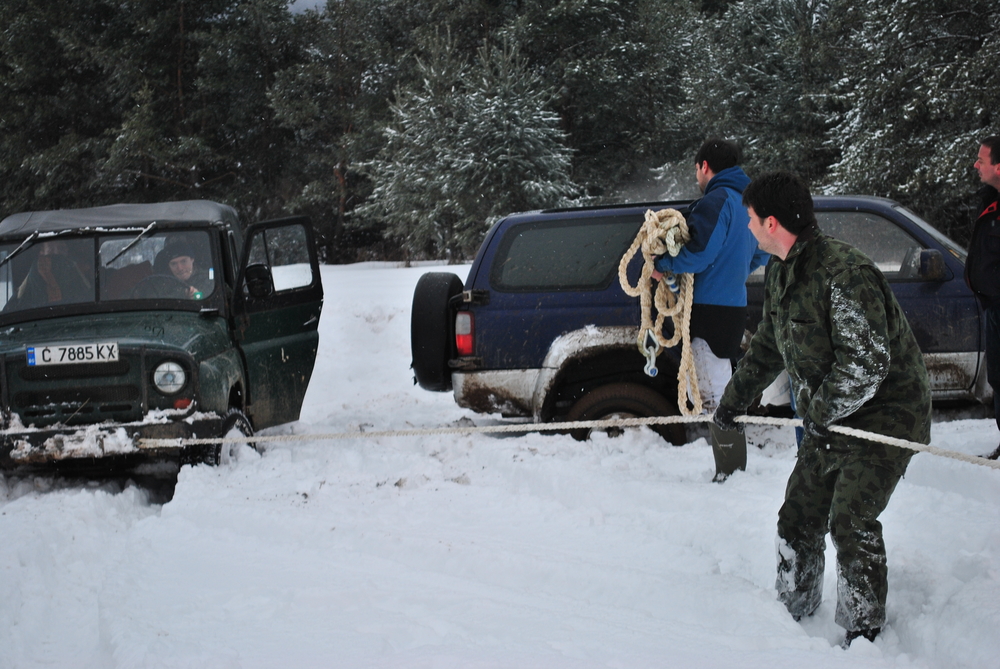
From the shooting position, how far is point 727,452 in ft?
15.4

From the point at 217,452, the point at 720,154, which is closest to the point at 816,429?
the point at 720,154

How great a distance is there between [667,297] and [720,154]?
0.90 meters

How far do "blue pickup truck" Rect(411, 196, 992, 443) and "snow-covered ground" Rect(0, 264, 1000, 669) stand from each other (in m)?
0.32

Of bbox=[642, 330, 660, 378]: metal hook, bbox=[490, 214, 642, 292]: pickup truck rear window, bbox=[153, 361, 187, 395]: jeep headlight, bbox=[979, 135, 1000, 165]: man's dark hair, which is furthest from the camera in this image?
bbox=[490, 214, 642, 292]: pickup truck rear window

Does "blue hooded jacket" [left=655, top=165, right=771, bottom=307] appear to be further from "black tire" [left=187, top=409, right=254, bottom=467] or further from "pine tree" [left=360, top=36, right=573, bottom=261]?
"pine tree" [left=360, top=36, right=573, bottom=261]

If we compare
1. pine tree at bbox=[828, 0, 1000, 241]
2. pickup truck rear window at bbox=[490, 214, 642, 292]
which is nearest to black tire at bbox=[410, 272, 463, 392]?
pickup truck rear window at bbox=[490, 214, 642, 292]

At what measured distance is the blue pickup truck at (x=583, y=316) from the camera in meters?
5.43

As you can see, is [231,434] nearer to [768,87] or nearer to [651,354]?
[651,354]

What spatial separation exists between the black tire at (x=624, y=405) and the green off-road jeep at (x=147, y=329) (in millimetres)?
2299

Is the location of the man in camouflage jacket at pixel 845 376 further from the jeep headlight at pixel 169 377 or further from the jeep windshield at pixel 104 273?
the jeep windshield at pixel 104 273

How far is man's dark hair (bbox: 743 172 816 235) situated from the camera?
110 inches

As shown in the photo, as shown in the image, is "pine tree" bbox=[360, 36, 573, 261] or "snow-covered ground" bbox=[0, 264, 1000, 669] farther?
"pine tree" bbox=[360, 36, 573, 261]

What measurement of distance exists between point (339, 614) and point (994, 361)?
3.89 m

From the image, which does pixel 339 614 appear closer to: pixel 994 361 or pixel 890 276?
pixel 994 361
